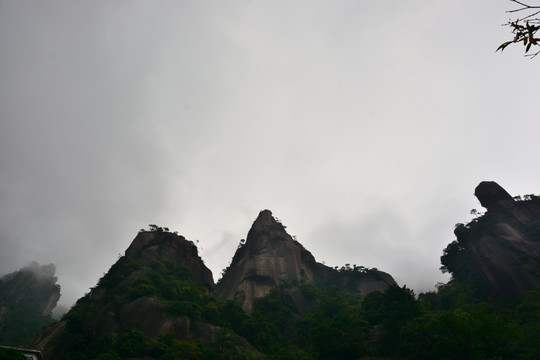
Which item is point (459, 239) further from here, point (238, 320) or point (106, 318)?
point (106, 318)

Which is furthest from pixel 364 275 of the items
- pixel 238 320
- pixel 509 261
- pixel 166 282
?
pixel 166 282

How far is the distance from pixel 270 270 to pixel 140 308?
115 feet

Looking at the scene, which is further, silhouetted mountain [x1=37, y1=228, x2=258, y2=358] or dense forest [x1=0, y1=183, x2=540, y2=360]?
silhouetted mountain [x1=37, y1=228, x2=258, y2=358]

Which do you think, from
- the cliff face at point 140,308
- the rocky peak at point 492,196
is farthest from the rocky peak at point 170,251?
the rocky peak at point 492,196

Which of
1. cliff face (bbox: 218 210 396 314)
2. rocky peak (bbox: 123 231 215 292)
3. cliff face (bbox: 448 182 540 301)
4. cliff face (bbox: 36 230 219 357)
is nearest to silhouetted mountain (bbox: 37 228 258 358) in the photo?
cliff face (bbox: 36 230 219 357)

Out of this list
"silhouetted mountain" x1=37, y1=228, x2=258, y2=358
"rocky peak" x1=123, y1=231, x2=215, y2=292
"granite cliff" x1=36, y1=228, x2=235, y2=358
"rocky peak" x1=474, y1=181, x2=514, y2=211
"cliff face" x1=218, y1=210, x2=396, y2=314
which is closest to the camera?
"silhouetted mountain" x1=37, y1=228, x2=258, y2=358

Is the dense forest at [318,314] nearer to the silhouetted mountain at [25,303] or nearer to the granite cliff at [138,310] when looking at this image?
the granite cliff at [138,310]

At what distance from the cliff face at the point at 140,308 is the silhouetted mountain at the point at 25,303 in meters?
30.4

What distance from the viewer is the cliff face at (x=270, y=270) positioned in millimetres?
69625

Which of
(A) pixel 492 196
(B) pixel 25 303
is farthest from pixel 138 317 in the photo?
(B) pixel 25 303

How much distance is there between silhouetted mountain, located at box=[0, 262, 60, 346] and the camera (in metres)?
73.5

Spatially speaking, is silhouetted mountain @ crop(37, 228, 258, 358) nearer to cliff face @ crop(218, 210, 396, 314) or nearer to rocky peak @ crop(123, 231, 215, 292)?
rocky peak @ crop(123, 231, 215, 292)

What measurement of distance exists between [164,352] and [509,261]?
48.2 metres

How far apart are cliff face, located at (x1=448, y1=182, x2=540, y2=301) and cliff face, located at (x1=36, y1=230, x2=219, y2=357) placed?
40818 mm
